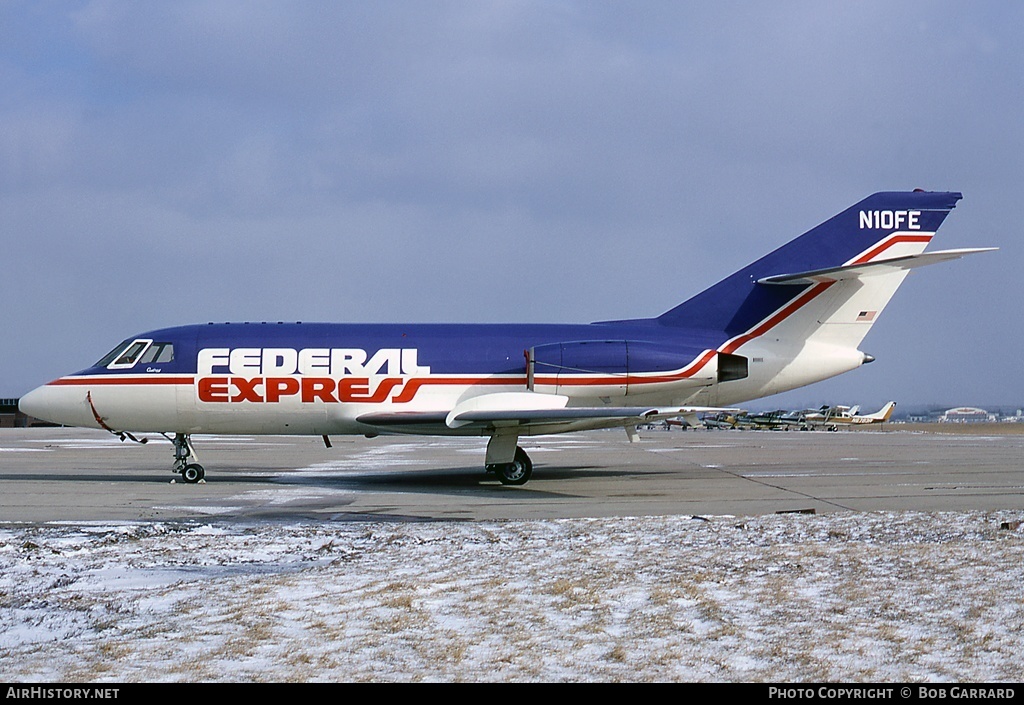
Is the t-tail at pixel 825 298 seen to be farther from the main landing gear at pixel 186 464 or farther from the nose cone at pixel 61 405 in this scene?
the nose cone at pixel 61 405

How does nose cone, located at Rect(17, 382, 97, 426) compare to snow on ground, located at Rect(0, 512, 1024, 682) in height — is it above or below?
above

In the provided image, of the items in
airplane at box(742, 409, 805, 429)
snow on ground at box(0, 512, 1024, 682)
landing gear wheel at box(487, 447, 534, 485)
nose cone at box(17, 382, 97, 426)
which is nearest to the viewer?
snow on ground at box(0, 512, 1024, 682)

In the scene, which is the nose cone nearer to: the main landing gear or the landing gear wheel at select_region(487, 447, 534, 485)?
the main landing gear

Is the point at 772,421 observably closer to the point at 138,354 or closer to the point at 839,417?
the point at 839,417

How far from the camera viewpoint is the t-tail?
19.2 metres

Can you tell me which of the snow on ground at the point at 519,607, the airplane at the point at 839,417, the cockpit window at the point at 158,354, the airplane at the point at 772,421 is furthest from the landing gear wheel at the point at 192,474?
the airplane at the point at 839,417

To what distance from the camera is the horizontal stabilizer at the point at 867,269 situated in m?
17.0

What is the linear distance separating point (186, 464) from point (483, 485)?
582cm

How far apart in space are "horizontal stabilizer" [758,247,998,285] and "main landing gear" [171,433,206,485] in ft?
38.2

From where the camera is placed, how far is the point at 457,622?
5777 millimetres

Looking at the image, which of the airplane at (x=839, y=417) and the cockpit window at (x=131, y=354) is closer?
the cockpit window at (x=131, y=354)

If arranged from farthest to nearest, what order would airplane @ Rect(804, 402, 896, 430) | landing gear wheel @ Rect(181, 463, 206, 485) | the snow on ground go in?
airplane @ Rect(804, 402, 896, 430) → landing gear wheel @ Rect(181, 463, 206, 485) → the snow on ground

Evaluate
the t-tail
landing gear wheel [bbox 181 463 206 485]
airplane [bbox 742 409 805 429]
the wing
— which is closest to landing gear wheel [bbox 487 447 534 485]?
the wing

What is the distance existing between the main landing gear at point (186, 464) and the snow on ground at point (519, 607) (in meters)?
8.58
